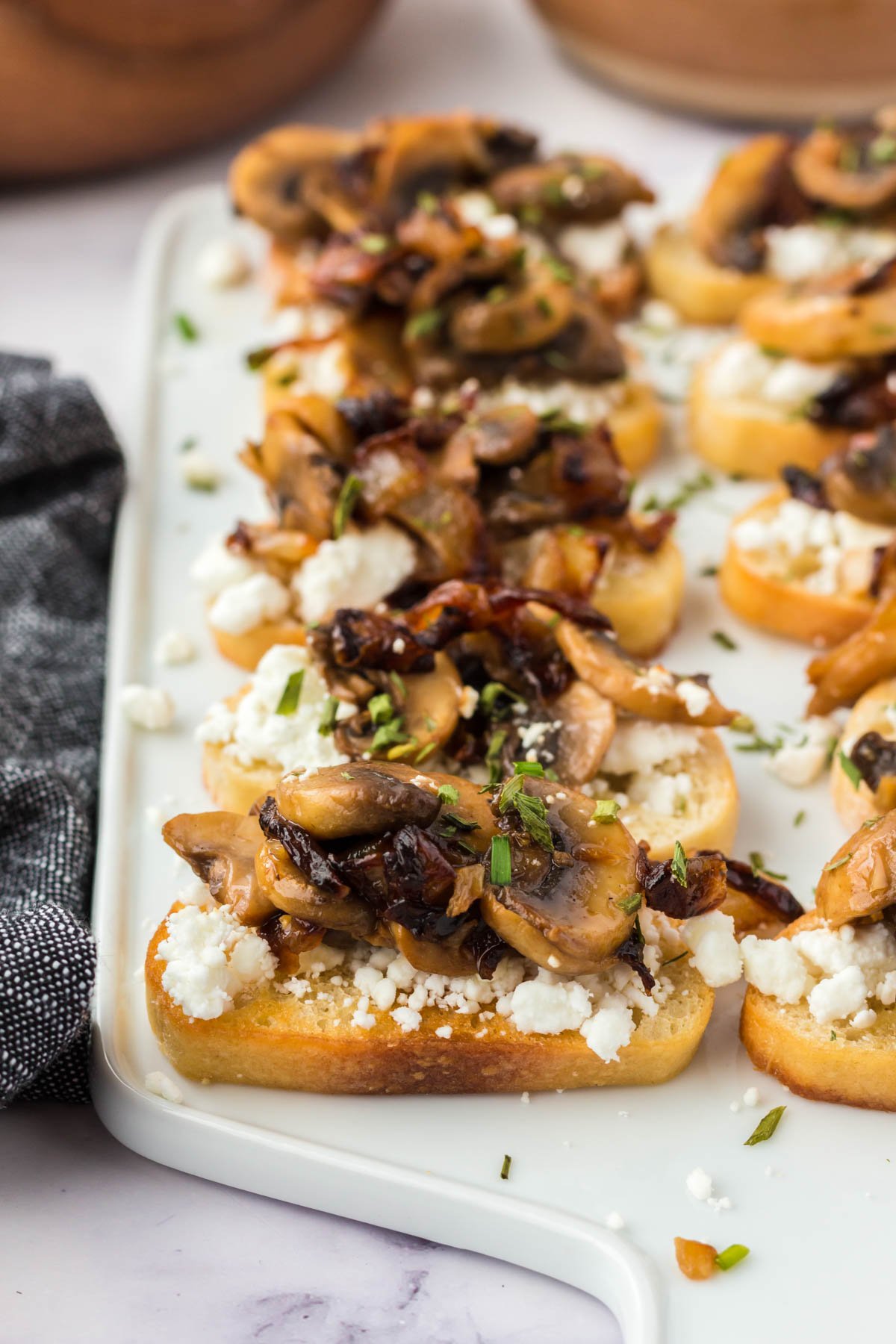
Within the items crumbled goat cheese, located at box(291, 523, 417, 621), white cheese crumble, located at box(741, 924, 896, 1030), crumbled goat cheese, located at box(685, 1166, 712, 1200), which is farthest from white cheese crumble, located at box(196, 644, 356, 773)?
crumbled goat cheese, located at box(685, 1166, 712, 1200)

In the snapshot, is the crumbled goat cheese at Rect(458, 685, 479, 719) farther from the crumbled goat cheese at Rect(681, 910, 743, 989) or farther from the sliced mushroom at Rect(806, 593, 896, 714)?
the sliced mushroom at Rect(806, 593, 896, 714)

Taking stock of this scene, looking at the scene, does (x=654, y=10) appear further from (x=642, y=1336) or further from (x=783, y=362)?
(x=642, y=1336)

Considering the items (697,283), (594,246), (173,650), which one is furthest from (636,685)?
(594,246)

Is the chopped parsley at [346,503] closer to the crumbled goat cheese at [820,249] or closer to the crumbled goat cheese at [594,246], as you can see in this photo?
the crumbled goat cheese at [594,246]

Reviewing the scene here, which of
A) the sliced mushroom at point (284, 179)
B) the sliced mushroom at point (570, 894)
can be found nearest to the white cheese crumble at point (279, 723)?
the sliced mushroom at point (570, 894)

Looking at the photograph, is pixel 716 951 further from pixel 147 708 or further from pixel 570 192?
pixel 570 192

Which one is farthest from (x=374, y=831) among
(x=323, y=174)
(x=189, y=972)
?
(x=323, y=174)
